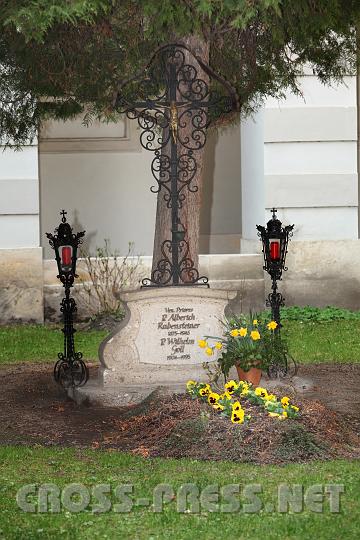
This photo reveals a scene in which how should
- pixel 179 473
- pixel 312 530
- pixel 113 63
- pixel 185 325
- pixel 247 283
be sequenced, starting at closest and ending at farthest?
pixel 312 530, pixel 179 473, pixel 185 325, pixel 113 63, pixel 247 283

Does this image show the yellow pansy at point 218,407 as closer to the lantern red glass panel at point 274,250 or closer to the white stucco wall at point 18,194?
the lantern red glass panel at point 274,250

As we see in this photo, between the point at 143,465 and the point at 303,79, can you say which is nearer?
the point at 143,465

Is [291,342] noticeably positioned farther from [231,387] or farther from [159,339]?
[231,387]

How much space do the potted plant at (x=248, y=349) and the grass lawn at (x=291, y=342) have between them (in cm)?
384

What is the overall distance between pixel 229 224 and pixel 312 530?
15.2 m

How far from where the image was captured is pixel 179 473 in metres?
8.49

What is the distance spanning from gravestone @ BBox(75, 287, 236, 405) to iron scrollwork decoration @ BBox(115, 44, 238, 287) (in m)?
0.35

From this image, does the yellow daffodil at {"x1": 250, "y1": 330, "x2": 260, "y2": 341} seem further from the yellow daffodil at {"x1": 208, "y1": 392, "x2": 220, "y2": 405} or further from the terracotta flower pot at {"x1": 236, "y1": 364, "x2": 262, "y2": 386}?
the yellow daffodil at {"x1": 208, "y1": 392, "x2": 220, "y2": 405}

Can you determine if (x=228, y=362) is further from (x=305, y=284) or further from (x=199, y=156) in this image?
(x=305, y=284)

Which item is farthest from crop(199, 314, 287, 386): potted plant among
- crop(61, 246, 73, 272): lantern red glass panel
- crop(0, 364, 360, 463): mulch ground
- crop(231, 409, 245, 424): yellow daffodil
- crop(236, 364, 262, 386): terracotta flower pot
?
crop(61, 246, 73, 272): lantern red glass panel

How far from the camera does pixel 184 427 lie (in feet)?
31.0

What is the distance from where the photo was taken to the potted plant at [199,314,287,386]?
10.8 m

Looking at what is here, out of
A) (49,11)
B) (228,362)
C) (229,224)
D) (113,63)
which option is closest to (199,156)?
(113,63)

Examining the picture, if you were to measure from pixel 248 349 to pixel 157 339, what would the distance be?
136 cm
